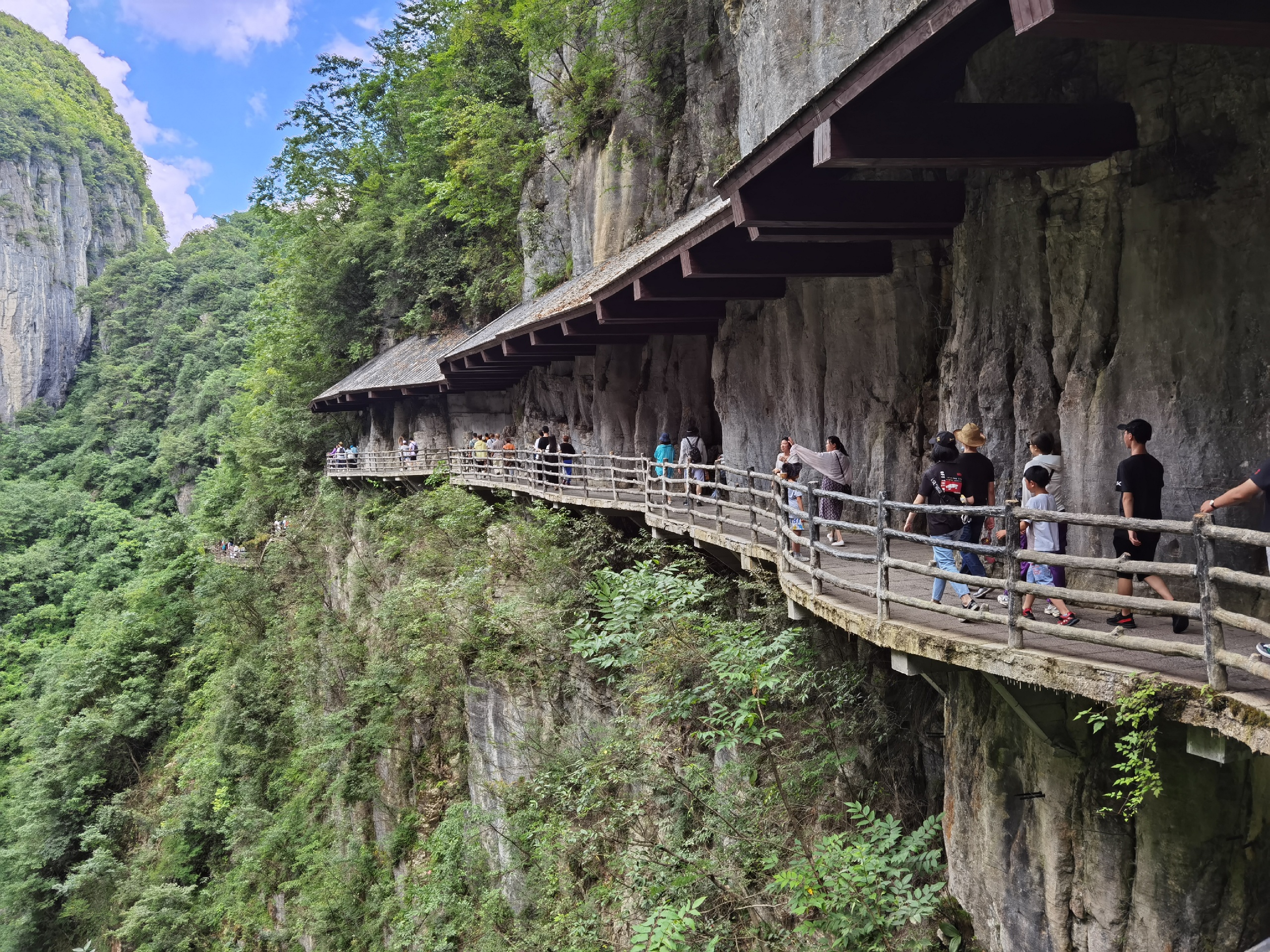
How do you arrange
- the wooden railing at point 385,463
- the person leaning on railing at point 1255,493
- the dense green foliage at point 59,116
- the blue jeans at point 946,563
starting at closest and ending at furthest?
the person leaning on railing at point 1255,493 < the blue jeans at point 946,563 < the wooden railing at point 385,463 < the dense green foliage at point 59,116

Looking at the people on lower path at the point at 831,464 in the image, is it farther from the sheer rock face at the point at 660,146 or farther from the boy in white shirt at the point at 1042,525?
the sheer rock face at the point at 660,146

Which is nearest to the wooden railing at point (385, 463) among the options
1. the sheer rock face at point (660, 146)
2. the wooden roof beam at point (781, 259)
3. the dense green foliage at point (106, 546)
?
the dense green foliage at point (106, 546)

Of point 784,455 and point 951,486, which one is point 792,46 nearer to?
point 784,455

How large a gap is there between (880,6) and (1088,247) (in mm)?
7064

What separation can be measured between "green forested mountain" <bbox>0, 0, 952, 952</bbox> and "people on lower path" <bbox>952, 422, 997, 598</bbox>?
227cm

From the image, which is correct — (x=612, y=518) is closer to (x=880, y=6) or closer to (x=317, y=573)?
(x=880, y=6)

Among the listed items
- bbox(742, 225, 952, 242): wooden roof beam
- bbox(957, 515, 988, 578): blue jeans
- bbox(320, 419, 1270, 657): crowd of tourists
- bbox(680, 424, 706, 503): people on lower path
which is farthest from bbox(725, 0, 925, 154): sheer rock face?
bbox(957, 515, 988, 578): blue jeans

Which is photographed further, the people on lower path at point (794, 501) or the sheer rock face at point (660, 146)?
the sheer rock face at point (660, 146)

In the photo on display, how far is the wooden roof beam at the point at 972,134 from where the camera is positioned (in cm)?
591

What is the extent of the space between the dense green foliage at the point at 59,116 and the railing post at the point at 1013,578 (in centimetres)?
10527

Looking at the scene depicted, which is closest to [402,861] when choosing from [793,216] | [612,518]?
[612,518]

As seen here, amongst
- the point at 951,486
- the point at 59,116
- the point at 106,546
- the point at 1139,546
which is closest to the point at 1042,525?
the point at 1139,546

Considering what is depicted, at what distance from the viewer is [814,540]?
721 centimetres

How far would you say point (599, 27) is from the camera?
20.5 metres
